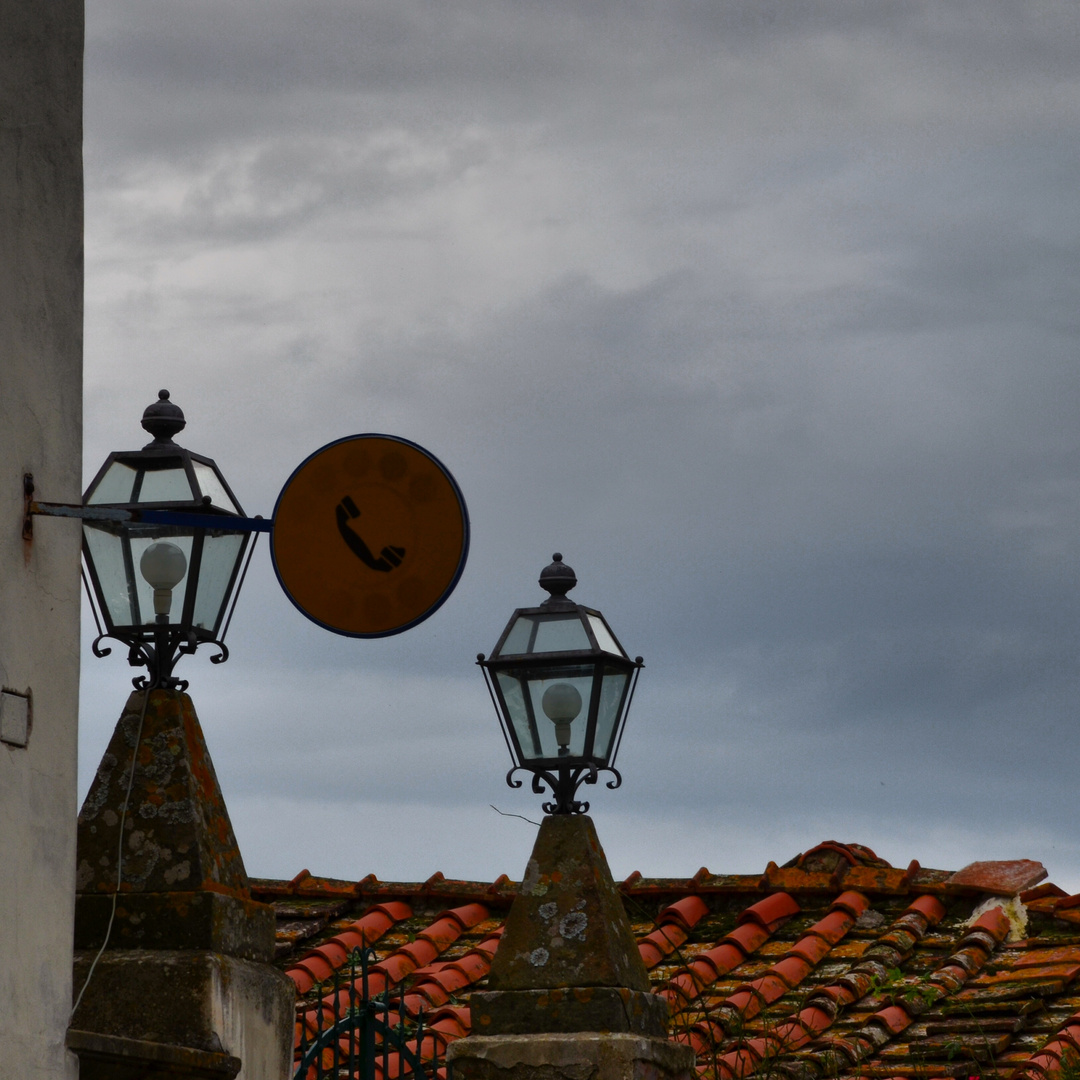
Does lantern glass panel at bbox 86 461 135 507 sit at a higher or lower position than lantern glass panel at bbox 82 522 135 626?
higher

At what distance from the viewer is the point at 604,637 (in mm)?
6492

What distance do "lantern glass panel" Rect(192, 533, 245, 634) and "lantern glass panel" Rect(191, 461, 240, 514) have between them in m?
0.17

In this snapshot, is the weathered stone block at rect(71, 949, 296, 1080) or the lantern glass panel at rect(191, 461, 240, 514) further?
the lantern glass panel at rect(191, 461, 240, 514)

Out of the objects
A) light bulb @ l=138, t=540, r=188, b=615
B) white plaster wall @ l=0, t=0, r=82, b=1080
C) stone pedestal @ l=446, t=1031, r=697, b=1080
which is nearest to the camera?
white plaster wall @ l=0, t=0, r=82, b=1080

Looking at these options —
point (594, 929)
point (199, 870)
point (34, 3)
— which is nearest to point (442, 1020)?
point (594, 929)

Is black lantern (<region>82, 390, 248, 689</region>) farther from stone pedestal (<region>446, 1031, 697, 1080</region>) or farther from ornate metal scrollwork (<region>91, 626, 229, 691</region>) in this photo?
stone pedestal (<region>446, 1031, 697, 1080</region>)

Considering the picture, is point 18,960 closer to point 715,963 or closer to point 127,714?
point 127,714

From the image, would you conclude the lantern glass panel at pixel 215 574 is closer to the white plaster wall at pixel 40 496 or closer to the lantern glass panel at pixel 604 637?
the white plaster wall at pixel 40 496

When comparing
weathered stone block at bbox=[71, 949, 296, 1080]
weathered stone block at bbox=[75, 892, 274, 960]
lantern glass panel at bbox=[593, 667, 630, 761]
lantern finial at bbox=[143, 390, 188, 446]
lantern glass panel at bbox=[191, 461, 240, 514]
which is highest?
lantern finial at bbox=[143, 390, 188, 446]

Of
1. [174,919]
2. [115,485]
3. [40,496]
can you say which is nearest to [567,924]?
[174,919]

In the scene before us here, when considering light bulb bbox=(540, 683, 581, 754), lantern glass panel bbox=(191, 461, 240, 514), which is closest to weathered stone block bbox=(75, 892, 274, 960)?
lantern glass panel bbox=(191, 461, 240, 514)

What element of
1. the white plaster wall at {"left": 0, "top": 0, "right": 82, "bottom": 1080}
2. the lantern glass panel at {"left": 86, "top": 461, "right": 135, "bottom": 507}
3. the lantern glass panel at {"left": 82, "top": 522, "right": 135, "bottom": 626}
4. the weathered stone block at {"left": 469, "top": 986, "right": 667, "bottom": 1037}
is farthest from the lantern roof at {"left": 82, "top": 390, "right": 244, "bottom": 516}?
the weathered stone block at {"left": 469, "top": 986, "right": 667, "bottom": 1037}

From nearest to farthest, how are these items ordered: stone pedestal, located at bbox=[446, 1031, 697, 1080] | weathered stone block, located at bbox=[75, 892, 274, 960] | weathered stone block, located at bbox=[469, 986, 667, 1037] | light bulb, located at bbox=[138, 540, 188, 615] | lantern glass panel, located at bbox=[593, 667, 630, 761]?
1. weathered stone block, located at bbox=[75, 892, 274, 960]
2. light bulb, located at bbox=[138, 540, 188, 615]
3. stone pedestal, located at bbox=[446, 1031, 697, 1080]
4. weathered stone block, located at bbox=[469, 986, 667, 1037]
5. lantern glass panel, located at bbox=[593, 667, 630, 761]

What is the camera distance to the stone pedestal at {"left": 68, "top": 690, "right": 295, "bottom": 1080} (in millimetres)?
5254
